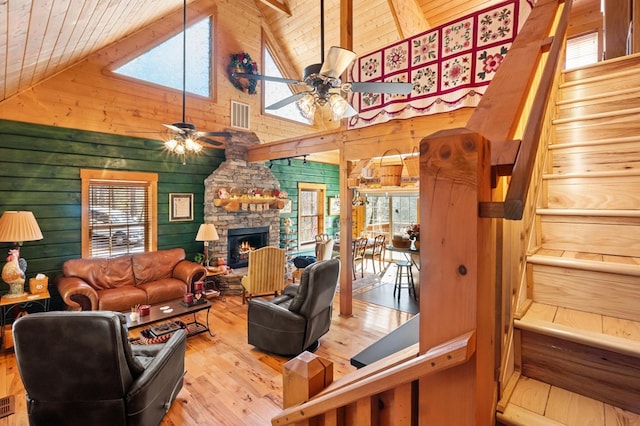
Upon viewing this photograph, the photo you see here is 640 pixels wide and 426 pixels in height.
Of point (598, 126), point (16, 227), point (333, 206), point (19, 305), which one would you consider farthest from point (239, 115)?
point (598, 126)

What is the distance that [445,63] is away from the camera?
312cm

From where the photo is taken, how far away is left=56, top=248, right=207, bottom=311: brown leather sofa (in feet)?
13.0

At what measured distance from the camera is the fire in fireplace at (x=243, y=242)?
245 inches

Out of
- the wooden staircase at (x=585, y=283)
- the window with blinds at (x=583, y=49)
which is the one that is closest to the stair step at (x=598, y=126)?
the wooden staircase at (x=585, y=283)

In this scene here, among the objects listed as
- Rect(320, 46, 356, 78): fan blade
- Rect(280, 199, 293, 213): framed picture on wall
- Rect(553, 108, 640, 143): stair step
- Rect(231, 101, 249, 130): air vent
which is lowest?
Rect(280, 199, 293, 213): framed picture on wall

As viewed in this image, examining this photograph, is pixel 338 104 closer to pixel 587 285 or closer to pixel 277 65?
pixel 587 285

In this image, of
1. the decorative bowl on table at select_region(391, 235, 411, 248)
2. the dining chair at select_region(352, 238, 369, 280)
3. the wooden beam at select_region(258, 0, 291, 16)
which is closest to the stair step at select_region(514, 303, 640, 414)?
the decorative bowl on table at select_region(391, 235, 411, 248)

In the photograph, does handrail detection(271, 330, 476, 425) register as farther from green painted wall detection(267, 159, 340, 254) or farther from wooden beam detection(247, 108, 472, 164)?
green painted wall detection(267, 159, 340, 254)

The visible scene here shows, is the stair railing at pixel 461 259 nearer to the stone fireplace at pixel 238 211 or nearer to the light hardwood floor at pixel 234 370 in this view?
the light hardwood floor at pixel 234 370

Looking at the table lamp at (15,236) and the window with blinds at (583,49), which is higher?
the window with blinds at (583,49)

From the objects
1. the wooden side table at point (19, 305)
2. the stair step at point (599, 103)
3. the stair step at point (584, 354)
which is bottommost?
the wooden side table at point (19, 305)

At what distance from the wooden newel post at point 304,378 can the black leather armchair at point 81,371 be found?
1.39 m

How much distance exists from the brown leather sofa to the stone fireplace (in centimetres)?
83

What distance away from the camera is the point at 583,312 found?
1.15m
